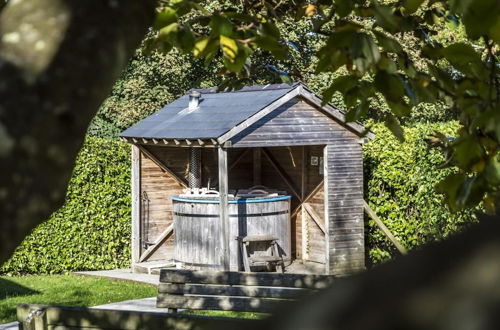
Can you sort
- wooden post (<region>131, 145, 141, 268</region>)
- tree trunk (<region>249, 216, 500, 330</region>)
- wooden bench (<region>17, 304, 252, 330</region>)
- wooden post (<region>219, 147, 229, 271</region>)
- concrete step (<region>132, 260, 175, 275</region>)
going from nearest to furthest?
tree trunk (<region>249, 216, 500, 330</region>)
wooden bench (<region>17, 304, 252, 330</region>)
wooden post (<region>219, 147, 229, 271</region>)
concrete step (<region>132, 260, 175, 275</region>)
wooden post (<region>131, 145, 141, 268</region>)

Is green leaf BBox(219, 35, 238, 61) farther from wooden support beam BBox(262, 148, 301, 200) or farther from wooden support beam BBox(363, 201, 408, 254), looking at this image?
wooden support beam BBox(262, 148, 301, 200)

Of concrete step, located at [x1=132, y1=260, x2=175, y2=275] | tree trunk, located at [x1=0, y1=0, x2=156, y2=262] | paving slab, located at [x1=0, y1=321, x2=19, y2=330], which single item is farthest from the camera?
concrete step, located at [x1=132, y1=260, x2=175, y2=275]

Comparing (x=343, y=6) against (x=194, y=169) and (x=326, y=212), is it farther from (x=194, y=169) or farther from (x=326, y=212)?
(x=194, y=169)

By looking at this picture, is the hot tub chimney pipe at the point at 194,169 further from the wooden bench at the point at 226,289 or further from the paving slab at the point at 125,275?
the wooden bench at the point at 226,289

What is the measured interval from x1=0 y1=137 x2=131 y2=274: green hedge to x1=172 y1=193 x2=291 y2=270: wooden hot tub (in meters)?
1.72

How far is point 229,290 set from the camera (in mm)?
8461

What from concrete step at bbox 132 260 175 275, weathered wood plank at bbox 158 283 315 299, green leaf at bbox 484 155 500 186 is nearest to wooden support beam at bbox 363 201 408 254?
concrete step at bbox 132 260 175 275

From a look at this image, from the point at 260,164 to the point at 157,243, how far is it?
10.1ft

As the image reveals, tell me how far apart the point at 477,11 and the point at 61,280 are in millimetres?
14240

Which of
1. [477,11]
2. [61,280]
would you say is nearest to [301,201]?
[61,280]

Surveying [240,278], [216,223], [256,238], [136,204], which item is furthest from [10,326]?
[136,204]

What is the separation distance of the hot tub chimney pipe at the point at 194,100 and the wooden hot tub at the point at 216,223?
1.96 metres

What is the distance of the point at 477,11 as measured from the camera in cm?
191

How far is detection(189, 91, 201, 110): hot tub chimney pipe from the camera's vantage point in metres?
15.8
